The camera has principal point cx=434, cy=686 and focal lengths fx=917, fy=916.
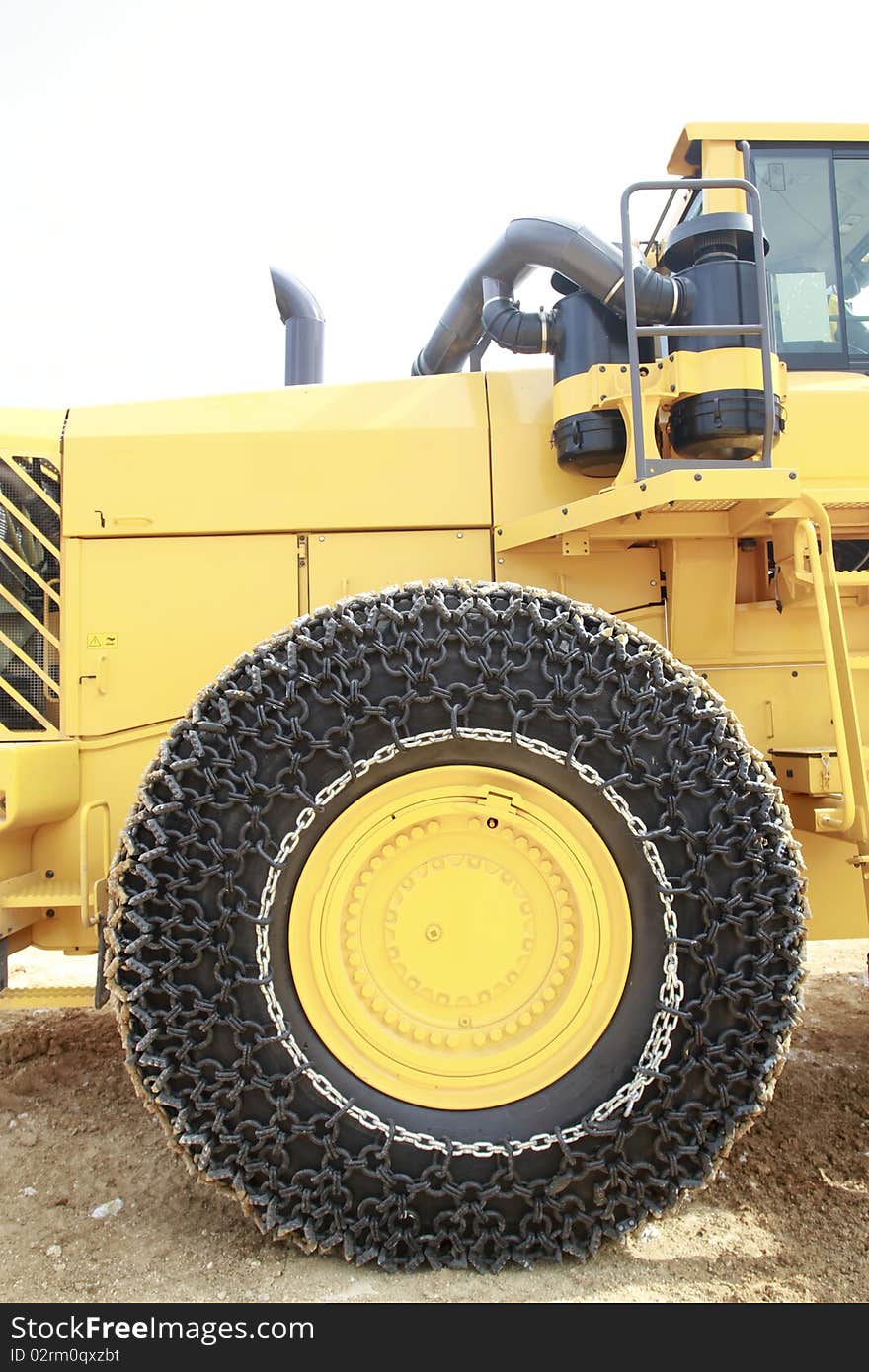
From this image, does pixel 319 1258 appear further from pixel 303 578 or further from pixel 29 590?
pixel 29 590

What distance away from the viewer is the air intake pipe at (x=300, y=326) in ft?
15.3

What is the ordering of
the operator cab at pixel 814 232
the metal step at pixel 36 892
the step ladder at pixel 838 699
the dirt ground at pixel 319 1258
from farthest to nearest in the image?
the operator cab at pixel 814 232, the metal step at pixel 36 892, the step ladder at pixel 838 699, the dirt ground at pixel 319 1258

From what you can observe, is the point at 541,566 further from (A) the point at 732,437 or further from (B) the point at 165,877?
(B) the point at 165,877

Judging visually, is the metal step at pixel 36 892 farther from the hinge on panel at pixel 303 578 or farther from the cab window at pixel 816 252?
the cab window at pixel 816 252

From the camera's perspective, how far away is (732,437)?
3119 millimetres

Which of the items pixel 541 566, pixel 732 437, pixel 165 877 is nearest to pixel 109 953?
pixel 165 877

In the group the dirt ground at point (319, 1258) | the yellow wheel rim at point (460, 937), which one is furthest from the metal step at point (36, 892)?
the yellow wheel rim at point (460, 937)

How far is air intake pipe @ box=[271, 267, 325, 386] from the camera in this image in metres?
4.66

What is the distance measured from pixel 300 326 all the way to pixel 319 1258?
161 inches

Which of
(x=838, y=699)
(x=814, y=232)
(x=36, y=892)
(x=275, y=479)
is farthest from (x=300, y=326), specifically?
(x=838, y=699)

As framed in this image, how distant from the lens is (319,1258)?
2.43 m

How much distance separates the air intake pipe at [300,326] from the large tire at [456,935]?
2489mm

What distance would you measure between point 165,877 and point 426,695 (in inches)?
33.2

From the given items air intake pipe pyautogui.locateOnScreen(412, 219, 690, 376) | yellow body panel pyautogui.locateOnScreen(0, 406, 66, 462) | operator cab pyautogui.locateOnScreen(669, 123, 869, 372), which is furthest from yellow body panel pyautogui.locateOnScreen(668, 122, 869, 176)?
yellow body panel pyautogui.locateOnScreen(0, 406, 66, 462)
